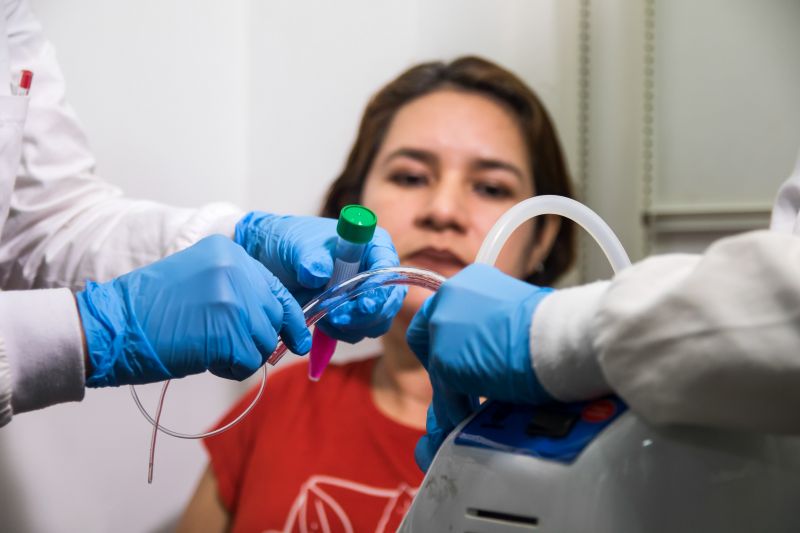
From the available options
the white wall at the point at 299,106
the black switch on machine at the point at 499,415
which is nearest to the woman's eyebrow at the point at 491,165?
the white wall at the point at 299,106

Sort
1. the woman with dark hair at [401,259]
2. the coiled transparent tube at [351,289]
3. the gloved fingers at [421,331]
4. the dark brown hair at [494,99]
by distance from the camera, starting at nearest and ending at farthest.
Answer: the gloved fingers at [421,331] → the coiled transparent tube at [351,289] → the woman with dark hair at [401,259] → the dark brown hair at [494,99]

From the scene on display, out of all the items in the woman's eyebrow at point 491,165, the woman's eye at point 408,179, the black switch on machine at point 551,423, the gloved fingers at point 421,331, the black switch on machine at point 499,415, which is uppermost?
the woman's eyebrow at point 491,165

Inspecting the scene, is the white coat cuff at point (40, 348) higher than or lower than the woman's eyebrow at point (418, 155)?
lower

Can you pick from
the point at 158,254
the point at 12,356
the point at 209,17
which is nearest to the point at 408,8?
the point at 209,17

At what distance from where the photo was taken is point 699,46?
1.38 meters

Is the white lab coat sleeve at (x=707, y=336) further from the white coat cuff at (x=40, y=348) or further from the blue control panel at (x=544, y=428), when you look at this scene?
the white coat cuff at (x=40, y=348)

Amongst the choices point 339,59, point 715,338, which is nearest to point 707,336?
point 715,338

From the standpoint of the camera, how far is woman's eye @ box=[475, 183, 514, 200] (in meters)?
1.30

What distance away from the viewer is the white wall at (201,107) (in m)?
1.27

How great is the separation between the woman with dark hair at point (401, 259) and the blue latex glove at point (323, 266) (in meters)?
0.34

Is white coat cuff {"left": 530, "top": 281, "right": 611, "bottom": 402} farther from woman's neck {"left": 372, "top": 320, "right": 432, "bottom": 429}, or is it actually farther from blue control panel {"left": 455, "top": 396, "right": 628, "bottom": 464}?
woman's neck {"left": 372, "top": 320, "right": 432, "bottom": 429}

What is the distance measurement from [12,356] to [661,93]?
4.23 feet

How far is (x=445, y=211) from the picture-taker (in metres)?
1.23

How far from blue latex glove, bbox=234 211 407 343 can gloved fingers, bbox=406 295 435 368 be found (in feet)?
0.62
